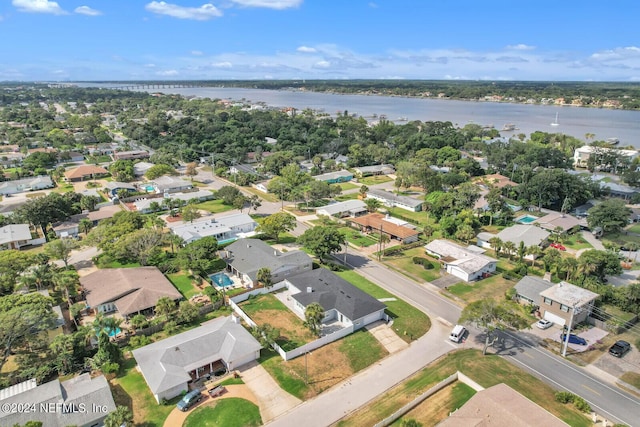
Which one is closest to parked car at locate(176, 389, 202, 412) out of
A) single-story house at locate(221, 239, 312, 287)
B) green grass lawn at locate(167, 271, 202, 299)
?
green grass lawn at locate(167, 271, 202, 299)

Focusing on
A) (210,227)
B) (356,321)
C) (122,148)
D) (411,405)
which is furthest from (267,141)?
(411,405)

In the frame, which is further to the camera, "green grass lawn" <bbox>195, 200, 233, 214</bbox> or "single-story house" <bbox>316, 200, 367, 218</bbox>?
"green grass lawn" <bbox>195, 200, 233, 214</bbox>

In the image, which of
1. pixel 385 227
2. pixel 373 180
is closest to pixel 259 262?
pixel 385 227

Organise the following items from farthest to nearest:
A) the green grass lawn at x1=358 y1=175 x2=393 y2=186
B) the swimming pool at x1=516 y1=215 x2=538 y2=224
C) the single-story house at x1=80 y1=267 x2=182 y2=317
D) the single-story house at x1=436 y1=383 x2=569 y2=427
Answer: the green grass lawn at x1=358 y1=175 x2=393 y2=186 → the swimming pool at x1=516 y1=215 x2=538 y2=224 → the single-story house at x1=80 y1=267 x2=182 y2=317 → the single-story house at x1=436 y1=383 x2=569 y2=427

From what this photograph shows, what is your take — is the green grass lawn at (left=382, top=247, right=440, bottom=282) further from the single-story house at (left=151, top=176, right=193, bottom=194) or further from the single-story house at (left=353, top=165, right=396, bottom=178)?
the single-story house at (left=151, top=176, right=193, bottom=194)

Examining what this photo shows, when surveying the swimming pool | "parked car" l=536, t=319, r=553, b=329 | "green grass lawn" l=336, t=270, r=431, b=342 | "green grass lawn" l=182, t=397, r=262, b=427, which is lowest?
"green grass lawn" l=182, t=397, r=262, b=427

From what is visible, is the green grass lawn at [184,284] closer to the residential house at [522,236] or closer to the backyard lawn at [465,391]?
the backyard lawn at [465,391]

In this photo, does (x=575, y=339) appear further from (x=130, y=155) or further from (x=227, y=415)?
(x=130, y=155)

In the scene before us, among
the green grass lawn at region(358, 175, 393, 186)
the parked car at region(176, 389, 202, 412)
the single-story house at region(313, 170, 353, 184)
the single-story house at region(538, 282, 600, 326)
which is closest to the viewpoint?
the parked car at region(176, 389, 202, 412)
